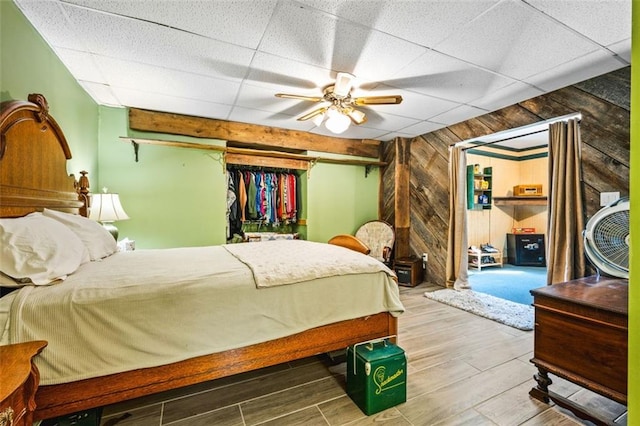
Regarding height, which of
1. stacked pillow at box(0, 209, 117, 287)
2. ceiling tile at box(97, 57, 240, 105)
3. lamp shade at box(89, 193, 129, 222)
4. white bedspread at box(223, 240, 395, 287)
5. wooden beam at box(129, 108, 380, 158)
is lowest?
white bedspread at box(223, 240, 395, 287)

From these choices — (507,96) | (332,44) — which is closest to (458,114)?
(507,96)

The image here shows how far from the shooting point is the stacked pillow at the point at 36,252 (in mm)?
1232

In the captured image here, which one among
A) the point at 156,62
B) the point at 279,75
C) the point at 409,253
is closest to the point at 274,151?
the point at 279,75

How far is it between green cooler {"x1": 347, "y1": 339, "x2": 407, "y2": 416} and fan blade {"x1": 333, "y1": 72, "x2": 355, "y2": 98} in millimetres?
2161

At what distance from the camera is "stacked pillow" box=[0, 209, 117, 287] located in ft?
4.04

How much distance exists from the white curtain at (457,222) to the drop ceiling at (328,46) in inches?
41.8

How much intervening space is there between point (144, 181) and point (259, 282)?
2.75 metres

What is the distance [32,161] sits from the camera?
180 centimetres

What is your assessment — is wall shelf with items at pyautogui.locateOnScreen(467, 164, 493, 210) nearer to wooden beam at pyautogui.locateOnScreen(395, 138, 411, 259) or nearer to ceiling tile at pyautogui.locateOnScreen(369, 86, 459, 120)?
wooden beam at pyautogui.locateOnScreen(395, 138, 411, 259)

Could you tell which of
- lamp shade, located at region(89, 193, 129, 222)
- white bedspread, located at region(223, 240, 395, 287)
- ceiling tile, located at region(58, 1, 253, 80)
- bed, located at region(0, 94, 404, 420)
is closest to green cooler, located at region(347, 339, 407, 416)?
bed, located at region(0, 94, 404, 420)

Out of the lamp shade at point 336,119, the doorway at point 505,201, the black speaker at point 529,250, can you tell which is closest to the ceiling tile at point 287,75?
the lamp shade at point 336,119

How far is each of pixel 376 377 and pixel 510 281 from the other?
4097 mm

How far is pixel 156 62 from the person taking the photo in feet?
7.53

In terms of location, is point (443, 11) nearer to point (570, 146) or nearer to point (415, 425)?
point (570, 146)
